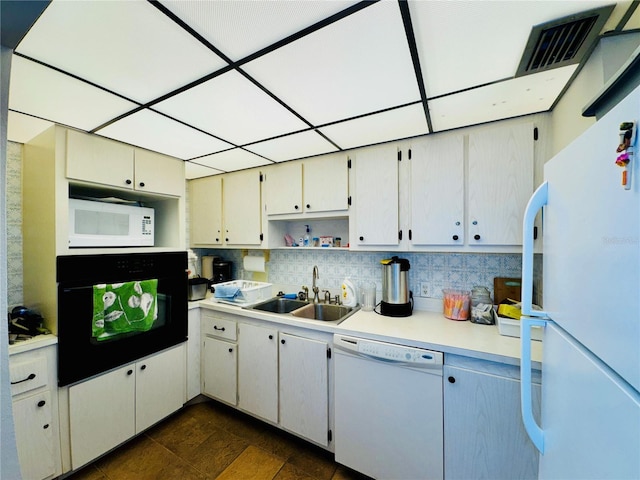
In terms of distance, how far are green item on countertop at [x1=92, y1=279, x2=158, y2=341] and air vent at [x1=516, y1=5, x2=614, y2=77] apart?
2556 millimetres

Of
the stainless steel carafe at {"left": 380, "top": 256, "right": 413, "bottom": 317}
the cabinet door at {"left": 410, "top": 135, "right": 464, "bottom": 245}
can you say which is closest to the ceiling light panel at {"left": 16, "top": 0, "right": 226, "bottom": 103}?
the cabinet door at {"left": 410, "top": 135, "right": 464, "bottom": 245}

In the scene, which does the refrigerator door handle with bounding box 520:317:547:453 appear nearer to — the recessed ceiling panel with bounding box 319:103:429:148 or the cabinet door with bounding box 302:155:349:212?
the recessed ceiling panel with bounding box 319:103:429:148

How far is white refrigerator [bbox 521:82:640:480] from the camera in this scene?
401 mm

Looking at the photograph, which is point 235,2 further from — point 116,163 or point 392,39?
point 116,163

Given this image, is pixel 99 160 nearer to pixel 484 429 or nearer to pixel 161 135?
pixel 161 135

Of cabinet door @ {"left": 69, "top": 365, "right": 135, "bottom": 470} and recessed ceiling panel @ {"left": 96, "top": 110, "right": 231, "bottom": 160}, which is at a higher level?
recessed ceiling panel @ {"left": 96, "top": 110, "right": 231, "bottom": 160}

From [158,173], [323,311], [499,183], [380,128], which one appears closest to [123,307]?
[158,173]

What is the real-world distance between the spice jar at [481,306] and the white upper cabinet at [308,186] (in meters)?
1.15

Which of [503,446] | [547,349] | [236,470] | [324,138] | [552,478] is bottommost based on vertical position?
[236,470]

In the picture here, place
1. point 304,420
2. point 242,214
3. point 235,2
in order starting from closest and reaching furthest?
1. point 235,2
2. point 304,420
3. point 242,214

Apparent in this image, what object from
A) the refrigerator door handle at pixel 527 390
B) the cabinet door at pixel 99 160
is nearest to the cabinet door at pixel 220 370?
the cabinet door at pixel 99 160

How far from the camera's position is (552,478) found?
0.67 metres

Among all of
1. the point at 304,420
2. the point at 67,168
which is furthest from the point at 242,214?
the point at 304,420

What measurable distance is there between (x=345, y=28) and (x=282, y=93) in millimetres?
474
